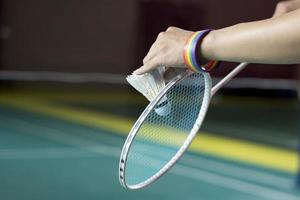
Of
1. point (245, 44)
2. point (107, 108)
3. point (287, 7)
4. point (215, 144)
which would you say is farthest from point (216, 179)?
point (107, 108)

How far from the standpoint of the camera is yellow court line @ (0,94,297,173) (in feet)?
18.5

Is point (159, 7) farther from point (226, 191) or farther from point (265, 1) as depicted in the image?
point (226, 191)

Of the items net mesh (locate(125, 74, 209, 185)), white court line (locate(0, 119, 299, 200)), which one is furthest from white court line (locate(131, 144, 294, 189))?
net mesh (locate(125, 74, 209, 185))

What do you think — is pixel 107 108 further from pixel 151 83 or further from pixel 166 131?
pixel 151 83

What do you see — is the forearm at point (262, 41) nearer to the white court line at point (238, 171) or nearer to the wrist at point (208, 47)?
the wrist at point (208, 47)

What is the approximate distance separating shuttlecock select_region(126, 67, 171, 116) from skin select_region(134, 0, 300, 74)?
0.10m

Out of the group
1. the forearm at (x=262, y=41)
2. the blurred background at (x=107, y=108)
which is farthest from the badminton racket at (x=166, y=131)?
the blurred background at (x=107, y=108)

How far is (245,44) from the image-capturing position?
116 cm

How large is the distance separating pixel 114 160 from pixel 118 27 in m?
8.10

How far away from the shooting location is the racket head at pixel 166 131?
5.01 ft

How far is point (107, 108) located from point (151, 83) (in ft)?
28.6

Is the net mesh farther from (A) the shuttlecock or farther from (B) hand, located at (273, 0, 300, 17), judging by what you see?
(B) hand, located at (273, 0, 300, 17)

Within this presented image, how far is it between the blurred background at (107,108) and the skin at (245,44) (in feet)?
8.77

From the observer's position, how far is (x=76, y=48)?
42.0 ft
